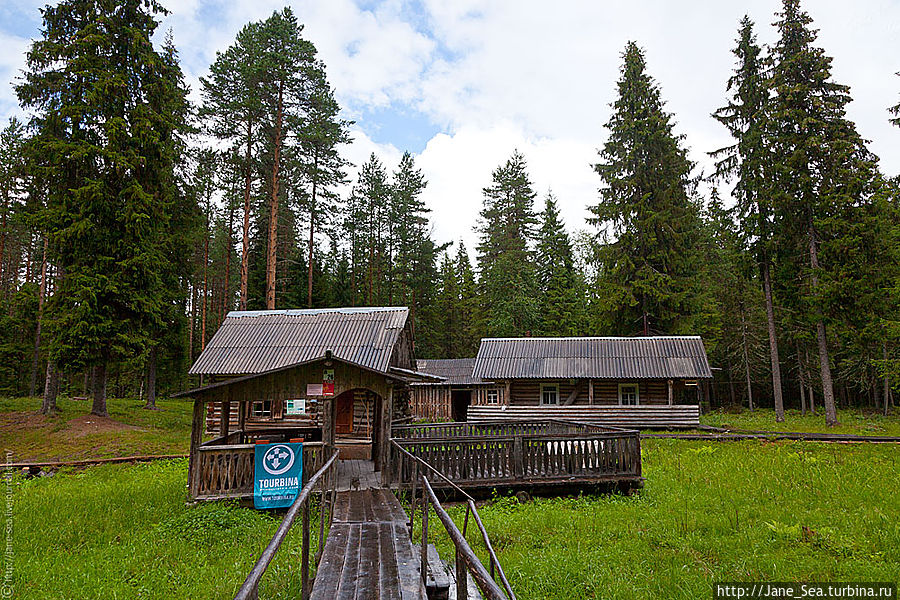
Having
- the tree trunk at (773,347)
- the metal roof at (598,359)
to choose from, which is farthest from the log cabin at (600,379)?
the tree trunk at (773,347)

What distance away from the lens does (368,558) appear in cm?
560

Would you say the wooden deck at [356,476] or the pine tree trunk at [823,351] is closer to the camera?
the wooden deck at [356,476]

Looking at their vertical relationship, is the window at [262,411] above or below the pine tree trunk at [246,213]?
below

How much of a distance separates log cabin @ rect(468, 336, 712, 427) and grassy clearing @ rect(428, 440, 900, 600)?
12143 millimetres

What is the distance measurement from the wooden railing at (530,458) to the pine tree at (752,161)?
1850cm

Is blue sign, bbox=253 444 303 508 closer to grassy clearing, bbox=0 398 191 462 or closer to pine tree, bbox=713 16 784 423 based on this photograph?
grassy clearing, bbox=0 398 191 462

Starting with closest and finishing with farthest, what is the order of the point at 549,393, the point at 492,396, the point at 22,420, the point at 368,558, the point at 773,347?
the point at 368,558 → the point at 22,420 → the point at 773,347 → the point at 549,393 → the point at 492,396

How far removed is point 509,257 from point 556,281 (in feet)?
14.6

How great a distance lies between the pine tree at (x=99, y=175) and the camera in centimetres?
Answer: 1967

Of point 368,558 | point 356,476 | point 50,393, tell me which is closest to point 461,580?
point 368,558

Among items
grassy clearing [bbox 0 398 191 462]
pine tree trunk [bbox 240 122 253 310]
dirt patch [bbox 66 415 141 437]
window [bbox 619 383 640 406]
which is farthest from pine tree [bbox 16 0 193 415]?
window [bbox 619 383 640 406]

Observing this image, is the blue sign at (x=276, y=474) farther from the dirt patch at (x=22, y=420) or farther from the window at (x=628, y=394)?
the window at (x=628, y=394)

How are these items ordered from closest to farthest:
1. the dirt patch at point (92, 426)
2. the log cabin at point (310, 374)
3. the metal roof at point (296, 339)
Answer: the log cabin at point (310, 374) → the dirt patch at point (92, 426) → the metal roof at point (296, 339)

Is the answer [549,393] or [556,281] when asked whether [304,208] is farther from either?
[556,281]
